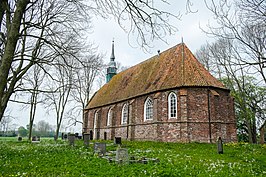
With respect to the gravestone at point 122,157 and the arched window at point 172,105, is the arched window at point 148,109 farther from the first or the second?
the gravestone at point 122,157

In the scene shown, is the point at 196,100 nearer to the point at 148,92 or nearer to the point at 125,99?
the point at 148,92

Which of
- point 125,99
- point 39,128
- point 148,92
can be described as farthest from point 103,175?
point 39,128

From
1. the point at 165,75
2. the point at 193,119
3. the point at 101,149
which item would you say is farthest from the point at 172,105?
the point at 101,149

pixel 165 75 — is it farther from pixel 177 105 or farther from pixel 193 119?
pixel 193 119

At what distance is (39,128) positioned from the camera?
7262 centimetres

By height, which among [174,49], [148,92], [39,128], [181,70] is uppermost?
[174,49]

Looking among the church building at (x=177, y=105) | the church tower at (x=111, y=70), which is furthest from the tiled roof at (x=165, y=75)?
the church tower at (x=111, y=70)

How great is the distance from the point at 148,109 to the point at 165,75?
3.78m

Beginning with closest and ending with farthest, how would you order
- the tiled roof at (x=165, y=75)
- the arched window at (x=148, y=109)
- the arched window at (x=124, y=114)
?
the tiled roof at (x=165, y=75) → the arched window at (x=148, y=109) → the arched window at (x=124, y=114)

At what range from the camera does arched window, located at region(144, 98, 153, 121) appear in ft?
73.9

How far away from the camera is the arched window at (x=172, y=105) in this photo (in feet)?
67.1

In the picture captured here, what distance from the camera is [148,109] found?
22891mm

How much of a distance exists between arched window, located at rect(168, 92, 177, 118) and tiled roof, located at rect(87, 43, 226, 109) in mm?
924

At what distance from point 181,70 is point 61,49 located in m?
14.8
